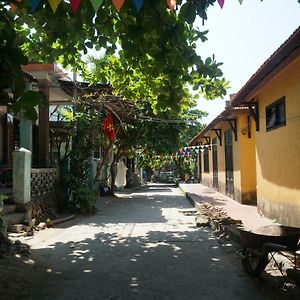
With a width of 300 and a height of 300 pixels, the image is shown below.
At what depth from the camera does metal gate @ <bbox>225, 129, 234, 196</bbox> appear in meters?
17.2

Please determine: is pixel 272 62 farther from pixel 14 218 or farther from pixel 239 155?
pixel 239 155

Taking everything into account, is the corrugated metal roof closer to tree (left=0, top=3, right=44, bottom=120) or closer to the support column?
tree (left=0, top=3, right=44, bottom=120)

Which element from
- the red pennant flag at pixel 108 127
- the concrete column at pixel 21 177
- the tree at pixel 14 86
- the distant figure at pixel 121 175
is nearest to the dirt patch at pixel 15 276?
the tree at pixel 14 86

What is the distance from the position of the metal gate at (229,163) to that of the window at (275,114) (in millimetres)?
6661

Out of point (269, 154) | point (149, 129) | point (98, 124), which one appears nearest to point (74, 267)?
point (269, 154)

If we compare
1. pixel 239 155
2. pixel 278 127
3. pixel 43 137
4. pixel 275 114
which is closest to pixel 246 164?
pixel 239 155

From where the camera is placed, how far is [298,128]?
829cm

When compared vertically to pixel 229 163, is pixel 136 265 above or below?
below

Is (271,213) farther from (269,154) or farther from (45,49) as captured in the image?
(45,49)

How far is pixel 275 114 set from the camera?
9.94m

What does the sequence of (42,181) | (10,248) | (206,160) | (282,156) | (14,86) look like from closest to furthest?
1. (14,86)
2. (10,248)
3. (282,156)
4. (42,181)
5. (206,160)

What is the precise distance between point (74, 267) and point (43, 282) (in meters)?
0.85

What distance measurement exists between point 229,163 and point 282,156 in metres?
8.49

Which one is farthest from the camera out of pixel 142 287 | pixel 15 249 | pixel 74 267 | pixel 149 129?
pixel 149 129
